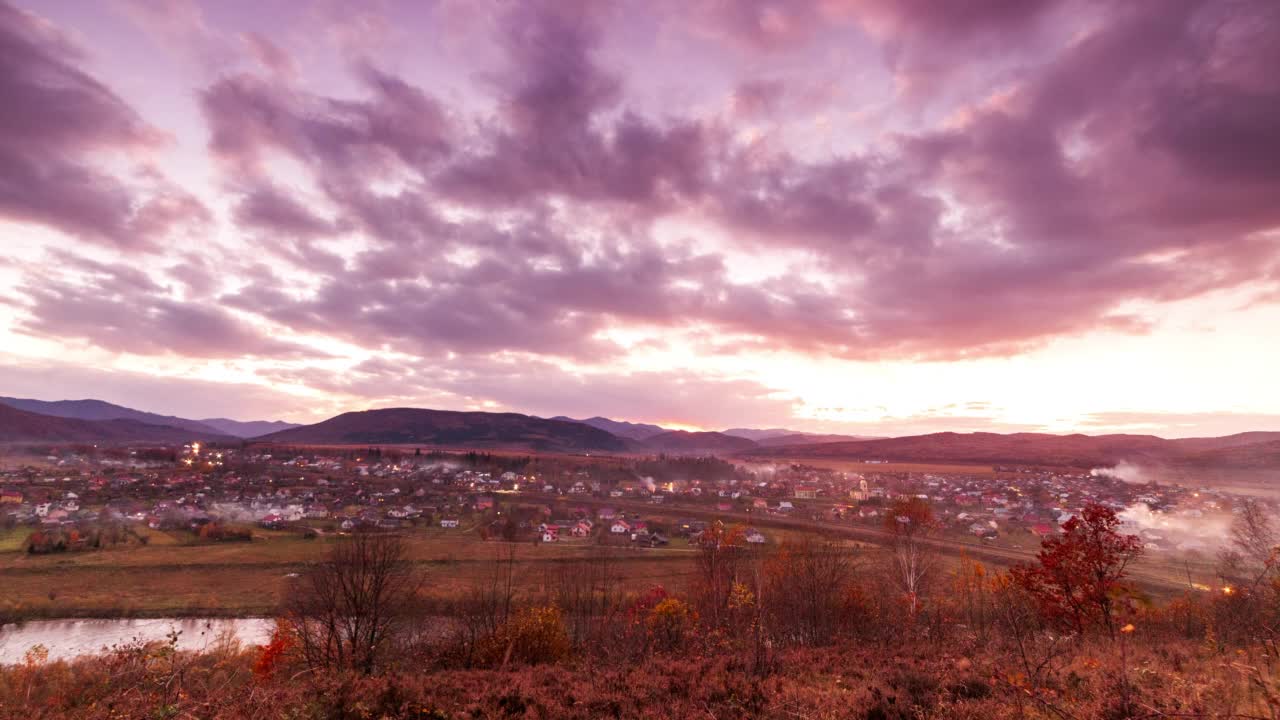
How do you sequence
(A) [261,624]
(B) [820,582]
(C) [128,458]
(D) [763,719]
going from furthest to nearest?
(C) [128,458] < (A) [261,624] < (B) [820,582] < (D) [763,719]

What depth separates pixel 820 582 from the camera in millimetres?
32969

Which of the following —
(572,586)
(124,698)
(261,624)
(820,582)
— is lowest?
(261,624)

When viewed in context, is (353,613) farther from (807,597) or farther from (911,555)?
(911,555)

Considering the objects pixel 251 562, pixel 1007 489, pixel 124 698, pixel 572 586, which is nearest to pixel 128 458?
pixel 251 562

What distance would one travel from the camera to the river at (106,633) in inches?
1437

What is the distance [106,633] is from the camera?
133 feet

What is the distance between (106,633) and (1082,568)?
67.2 meters

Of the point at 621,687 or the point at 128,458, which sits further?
the point at 128,458

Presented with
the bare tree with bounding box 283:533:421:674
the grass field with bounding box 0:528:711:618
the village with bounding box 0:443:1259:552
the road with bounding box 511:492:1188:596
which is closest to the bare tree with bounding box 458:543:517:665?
the grass field with bounding box 0:528:711:618

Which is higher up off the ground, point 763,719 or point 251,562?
point 763,719

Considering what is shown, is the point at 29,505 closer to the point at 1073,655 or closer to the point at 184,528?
the point at 184,528

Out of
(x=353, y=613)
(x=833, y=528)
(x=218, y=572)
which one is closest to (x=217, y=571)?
(x=218, y=572)

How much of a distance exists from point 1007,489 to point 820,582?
113m

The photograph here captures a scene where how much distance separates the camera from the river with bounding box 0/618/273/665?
120ft
